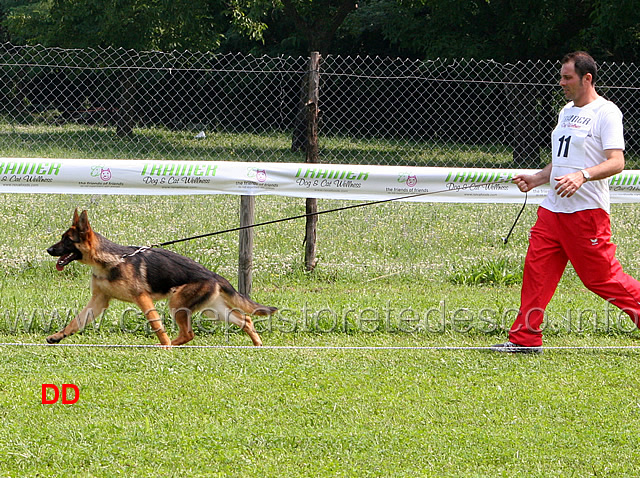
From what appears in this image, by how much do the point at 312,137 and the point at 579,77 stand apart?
285 centimetres

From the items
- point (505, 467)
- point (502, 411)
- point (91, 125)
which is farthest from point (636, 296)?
point (91, 125)

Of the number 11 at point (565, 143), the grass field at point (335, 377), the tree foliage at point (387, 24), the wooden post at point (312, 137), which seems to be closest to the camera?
the grass field at point (335, 377)

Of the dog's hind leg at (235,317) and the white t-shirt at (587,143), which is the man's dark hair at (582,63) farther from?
the dog's hind leg at (235,317)

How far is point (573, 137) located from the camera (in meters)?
5.30

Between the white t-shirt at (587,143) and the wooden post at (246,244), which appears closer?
the white t-shirt at (587,143)

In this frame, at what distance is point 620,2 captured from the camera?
19547 millimetres

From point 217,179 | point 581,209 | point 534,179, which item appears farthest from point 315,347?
point 581,209

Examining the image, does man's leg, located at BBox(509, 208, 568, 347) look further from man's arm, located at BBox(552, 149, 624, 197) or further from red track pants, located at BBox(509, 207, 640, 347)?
man's arm, located at BBox(552, 149, 624, 197)

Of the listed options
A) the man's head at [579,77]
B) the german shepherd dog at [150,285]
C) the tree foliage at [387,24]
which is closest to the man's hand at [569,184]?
the man's head at [579,77]

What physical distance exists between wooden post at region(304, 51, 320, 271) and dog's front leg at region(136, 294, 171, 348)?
2013mm

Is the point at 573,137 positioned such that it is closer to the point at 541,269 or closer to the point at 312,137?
the point at 541,269

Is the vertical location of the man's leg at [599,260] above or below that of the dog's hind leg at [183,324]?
above

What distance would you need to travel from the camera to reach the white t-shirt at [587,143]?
520 centimetres

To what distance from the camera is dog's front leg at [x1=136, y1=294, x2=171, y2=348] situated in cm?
548
